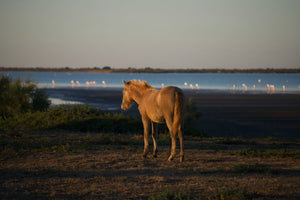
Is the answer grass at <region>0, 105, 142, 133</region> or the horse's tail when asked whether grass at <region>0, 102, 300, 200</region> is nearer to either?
the horse's tail

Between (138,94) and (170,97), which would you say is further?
(138,94)

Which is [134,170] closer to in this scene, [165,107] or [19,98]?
[165,107]

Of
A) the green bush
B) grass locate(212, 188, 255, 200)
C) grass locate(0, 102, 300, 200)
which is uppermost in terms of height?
the green bush

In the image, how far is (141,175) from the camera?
862cm

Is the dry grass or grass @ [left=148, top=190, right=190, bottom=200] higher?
grass @ [left=148, top=190, right=190, bottom=200]

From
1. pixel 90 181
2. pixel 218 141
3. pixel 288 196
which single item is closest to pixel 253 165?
pixel 288 196

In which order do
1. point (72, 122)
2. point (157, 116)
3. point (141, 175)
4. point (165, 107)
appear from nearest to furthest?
1. point (141, 175)
2. point (165, 107)
3. point (157, 116)
4. point (72, 122)

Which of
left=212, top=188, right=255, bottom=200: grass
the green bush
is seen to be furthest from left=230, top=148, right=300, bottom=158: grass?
the green bush

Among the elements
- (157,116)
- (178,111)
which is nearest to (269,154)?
(178,111)

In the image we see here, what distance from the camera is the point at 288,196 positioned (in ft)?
22.5

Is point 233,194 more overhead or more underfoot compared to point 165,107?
more underfoot

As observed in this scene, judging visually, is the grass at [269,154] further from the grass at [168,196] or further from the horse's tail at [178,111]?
the grass at [168,196]

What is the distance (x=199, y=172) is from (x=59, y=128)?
1136 cm

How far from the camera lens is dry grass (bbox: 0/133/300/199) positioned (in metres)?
7.08
